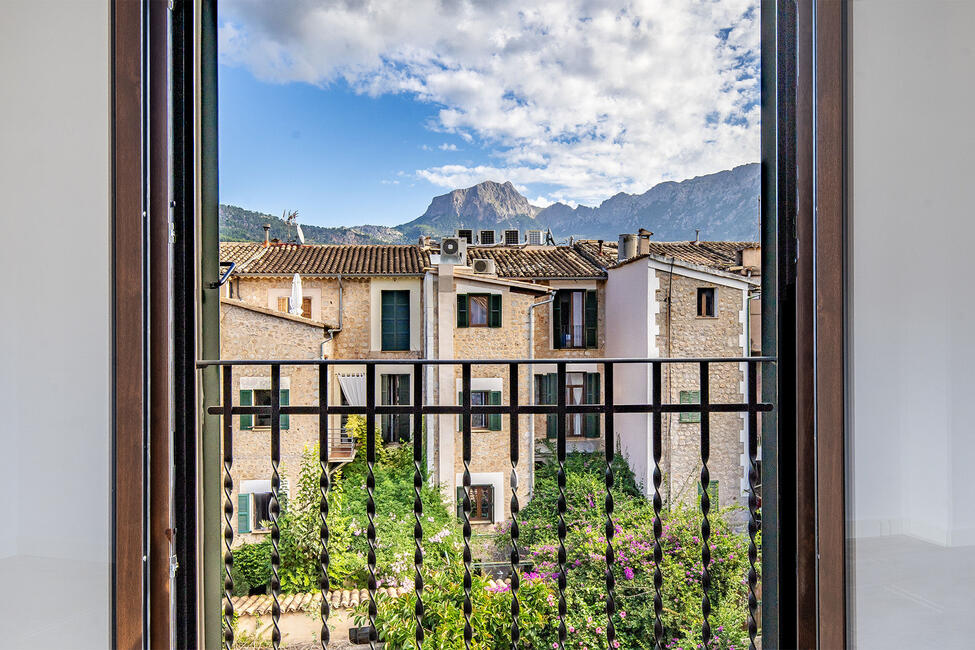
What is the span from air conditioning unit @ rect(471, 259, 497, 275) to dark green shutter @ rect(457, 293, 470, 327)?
0.62 metres

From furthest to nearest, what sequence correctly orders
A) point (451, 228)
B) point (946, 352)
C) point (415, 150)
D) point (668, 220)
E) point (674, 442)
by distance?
point (674, 442) < point (415, 150) < point (451, 228) < point (668, 220) < point (946, 352)

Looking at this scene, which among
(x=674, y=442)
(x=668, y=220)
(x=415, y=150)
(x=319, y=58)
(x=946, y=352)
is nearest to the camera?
(x=946, y=352)

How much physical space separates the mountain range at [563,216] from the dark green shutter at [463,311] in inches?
37.3

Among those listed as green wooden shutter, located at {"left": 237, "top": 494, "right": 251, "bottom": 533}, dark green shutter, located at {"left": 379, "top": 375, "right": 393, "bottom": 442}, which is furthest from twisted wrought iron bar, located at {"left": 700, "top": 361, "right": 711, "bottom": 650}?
green wooden shutter, located at {"left": 237, "top": 494, "right": 251, "bottom": 533}

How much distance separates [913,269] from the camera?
906 millimetres

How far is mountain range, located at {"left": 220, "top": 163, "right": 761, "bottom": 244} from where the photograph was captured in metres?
2.94

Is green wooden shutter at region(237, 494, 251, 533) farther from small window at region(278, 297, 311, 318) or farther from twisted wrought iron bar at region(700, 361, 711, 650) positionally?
twisted wrought iron bar at region(700, 361, 711, 650)

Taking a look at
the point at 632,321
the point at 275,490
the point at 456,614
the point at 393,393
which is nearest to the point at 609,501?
the point at 275,490
